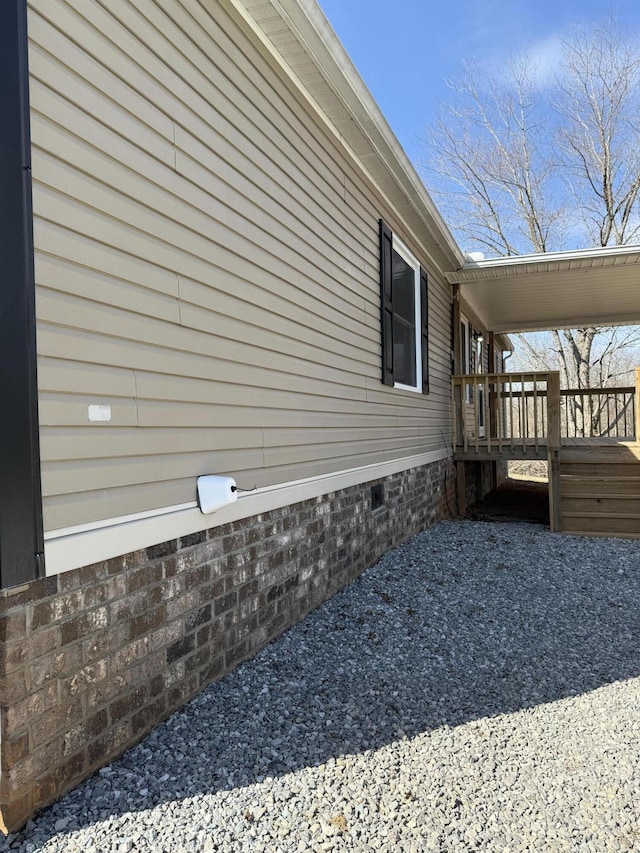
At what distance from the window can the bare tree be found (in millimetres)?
12044

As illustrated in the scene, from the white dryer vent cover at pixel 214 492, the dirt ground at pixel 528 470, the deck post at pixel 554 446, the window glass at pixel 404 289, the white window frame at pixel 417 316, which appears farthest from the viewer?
the dirt ground at pixel 528 470

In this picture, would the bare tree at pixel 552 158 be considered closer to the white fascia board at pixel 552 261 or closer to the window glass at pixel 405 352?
the white fascia board at pixel 552 261

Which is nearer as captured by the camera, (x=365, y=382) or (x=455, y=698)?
(x=455, y=698)

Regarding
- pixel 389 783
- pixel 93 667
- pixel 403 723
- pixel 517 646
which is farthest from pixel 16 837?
pixel 517 646

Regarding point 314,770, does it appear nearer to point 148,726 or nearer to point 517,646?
point 148,726

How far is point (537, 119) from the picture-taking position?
17859mm

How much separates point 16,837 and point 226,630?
1249mm

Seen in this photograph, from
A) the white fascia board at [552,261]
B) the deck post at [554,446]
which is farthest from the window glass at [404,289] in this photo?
the deck post at [554,446]

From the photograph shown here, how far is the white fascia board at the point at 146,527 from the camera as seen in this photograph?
1955 mm

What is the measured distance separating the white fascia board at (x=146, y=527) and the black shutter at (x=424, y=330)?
3.23 metres

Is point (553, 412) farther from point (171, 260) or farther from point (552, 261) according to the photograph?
point (171, 260)

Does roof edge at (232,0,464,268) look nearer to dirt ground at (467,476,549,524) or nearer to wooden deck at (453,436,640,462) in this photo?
wooden deck at (453,436,640,462)

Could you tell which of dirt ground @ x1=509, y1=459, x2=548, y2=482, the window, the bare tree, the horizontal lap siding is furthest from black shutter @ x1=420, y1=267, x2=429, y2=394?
the bare tree

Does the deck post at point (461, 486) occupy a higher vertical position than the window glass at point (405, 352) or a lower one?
lower
